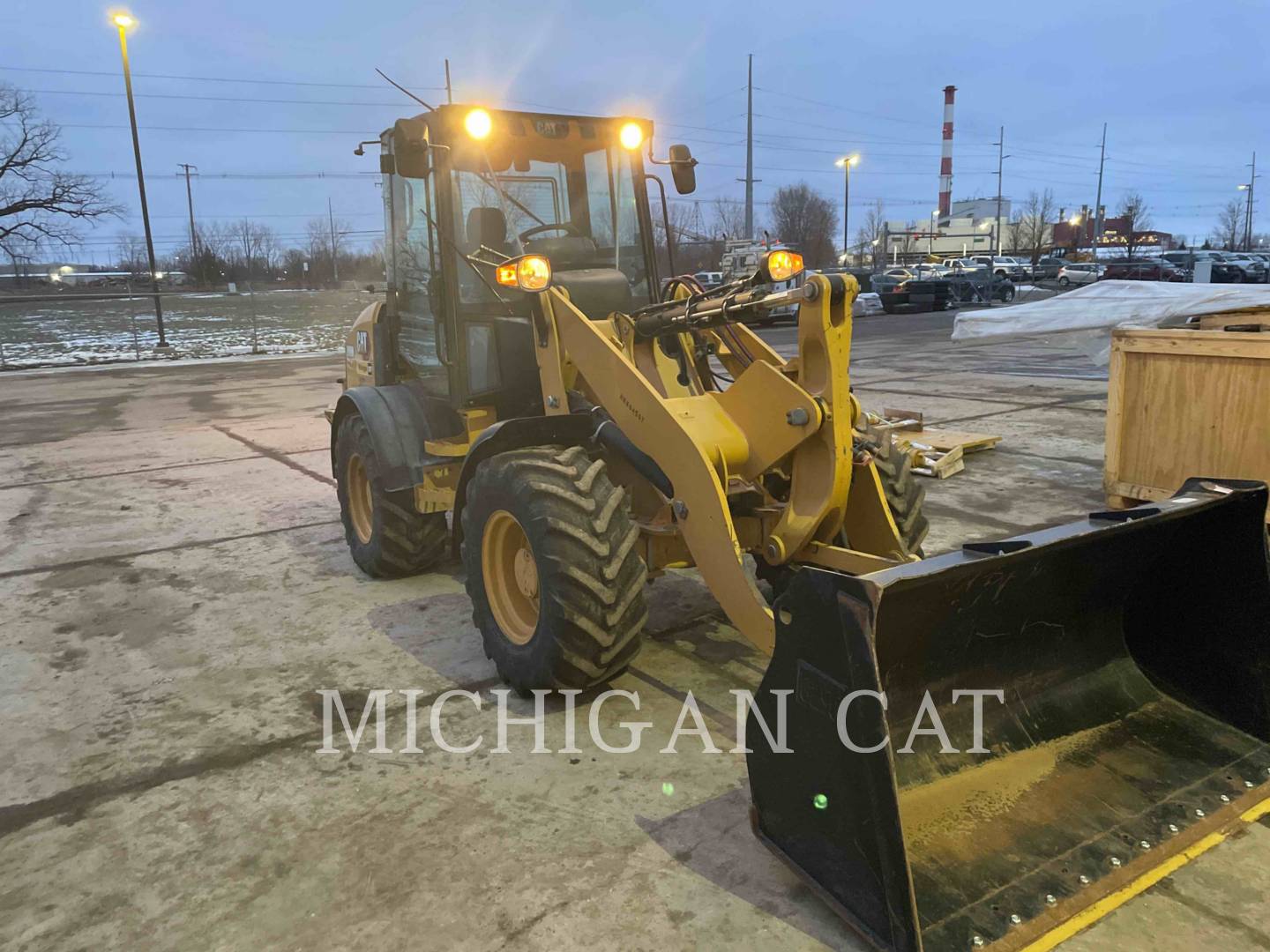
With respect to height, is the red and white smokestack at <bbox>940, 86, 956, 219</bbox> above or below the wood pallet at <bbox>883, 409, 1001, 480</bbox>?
above

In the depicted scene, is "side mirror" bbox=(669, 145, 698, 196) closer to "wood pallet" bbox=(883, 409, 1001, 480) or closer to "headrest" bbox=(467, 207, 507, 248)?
"headrest" bbox=(467, 207, 507, 248)

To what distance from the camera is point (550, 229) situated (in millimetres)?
5160

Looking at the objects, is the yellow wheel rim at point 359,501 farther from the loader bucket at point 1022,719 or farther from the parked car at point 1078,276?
the parked car at point 1078,276

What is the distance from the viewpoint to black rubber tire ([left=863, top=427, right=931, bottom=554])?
171 inches

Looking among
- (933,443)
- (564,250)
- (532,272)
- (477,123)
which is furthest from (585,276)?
(933,443)

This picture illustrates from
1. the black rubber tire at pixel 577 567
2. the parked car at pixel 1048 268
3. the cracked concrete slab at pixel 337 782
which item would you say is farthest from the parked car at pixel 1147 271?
the black rubber tire at pixel 577 567

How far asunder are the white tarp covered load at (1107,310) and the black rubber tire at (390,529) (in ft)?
22.9

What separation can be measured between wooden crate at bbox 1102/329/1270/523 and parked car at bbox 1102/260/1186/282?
36.9 metres

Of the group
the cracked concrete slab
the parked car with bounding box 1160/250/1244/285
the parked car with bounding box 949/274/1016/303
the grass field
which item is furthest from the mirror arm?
the parked car with bounding box 1160/250/1244/285

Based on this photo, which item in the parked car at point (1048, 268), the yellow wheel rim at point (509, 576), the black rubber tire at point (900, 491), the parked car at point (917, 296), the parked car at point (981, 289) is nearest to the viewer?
the yellow wheel rim at point (509, 576)

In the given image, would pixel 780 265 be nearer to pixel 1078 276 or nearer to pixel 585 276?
pixel 585 276

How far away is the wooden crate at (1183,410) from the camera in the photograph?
232 inches

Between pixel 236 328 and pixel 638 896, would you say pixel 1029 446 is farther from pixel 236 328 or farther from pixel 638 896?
pixel 236 328

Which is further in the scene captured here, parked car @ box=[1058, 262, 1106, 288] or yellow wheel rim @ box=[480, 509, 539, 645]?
parked car @ box=[1058, 262, 1106, 288]
